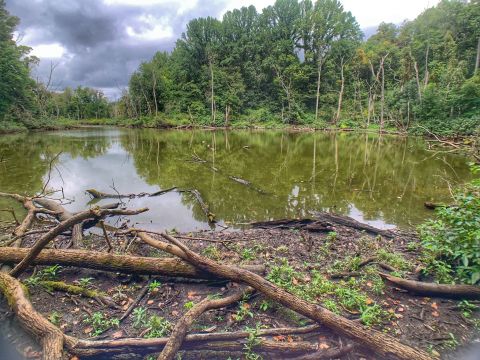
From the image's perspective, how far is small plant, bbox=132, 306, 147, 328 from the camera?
349 cm

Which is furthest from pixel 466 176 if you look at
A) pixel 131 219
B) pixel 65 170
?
pixel 65 170

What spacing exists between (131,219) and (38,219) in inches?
88.9

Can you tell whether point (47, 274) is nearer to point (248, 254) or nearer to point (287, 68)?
point (248, 254)

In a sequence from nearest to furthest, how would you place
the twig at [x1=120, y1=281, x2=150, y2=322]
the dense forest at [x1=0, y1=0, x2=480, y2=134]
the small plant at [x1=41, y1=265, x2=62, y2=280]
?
the twig at [x1=120, y1=281, x2=150, y2=322] < the small plant at [x1=41, y1=265, x2=62, y2=280] < the dense forest at [x1=0, y1=0, x2=480, y2=134]

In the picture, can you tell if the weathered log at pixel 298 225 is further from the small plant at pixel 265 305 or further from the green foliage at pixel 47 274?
the green foliage at pixel 47 274

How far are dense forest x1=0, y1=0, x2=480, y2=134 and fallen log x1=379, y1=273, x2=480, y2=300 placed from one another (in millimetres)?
39186

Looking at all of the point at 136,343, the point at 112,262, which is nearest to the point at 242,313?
the point at 136,343

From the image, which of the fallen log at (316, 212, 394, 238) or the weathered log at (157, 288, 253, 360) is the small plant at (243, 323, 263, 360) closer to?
the weathered log at (157, 288, 253, 360)

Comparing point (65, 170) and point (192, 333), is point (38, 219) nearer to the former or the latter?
point (192, 333)

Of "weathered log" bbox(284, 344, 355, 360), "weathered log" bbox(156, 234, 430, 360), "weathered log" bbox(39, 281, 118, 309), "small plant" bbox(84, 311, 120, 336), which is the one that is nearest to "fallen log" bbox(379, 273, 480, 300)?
"weathered log" bbox(156, 234, 430, 360)

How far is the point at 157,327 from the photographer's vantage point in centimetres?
337

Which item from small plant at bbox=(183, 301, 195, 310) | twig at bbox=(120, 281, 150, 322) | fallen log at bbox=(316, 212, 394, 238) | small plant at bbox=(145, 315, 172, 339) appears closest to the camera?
small plant at bbox=(145, 315, 172, 339)

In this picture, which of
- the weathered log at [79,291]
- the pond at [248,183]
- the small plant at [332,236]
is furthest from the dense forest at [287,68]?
the weathered log at [79,291]

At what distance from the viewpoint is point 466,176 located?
12883mm
